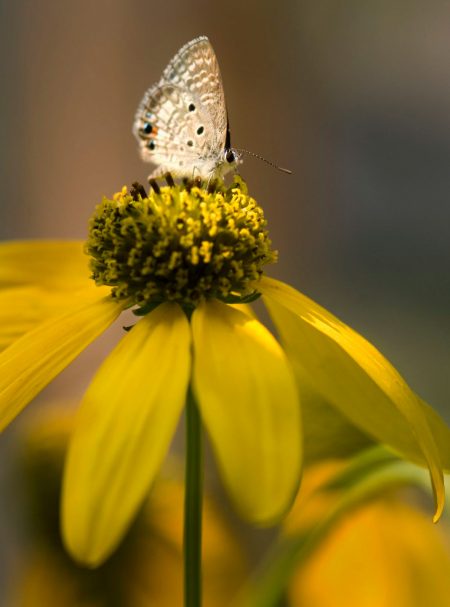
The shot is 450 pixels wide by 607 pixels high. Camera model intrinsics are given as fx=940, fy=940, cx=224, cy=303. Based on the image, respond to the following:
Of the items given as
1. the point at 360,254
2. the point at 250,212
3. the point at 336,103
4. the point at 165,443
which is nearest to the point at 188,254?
the point at 250,212

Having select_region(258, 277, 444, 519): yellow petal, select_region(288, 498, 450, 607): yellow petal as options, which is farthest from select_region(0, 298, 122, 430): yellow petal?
select_region(288, 498, 450, 607): yellow petal

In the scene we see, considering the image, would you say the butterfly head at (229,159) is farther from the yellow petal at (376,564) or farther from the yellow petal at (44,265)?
the yellow petal at (376,564)

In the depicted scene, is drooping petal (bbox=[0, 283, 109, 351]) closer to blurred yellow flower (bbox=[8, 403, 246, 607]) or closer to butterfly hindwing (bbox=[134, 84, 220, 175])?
butterfly hindwing (bbox=[134, 84, 220, 175])

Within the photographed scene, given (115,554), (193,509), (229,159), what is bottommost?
(115,554)

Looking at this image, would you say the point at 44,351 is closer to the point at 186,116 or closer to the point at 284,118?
the point at 186,116

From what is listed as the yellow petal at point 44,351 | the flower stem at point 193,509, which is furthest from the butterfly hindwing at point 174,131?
the flower stem at point 193,509

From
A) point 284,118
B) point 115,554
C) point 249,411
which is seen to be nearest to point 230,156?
point 249,411

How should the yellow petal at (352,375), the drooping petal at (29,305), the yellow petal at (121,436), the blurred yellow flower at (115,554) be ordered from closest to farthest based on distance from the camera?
the yellow petal at (121,436), the yellow petal at (352,375), the drooping petal at (29,305), the blurred yellow flower at (115,554)

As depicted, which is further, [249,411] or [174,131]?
[174,131]
